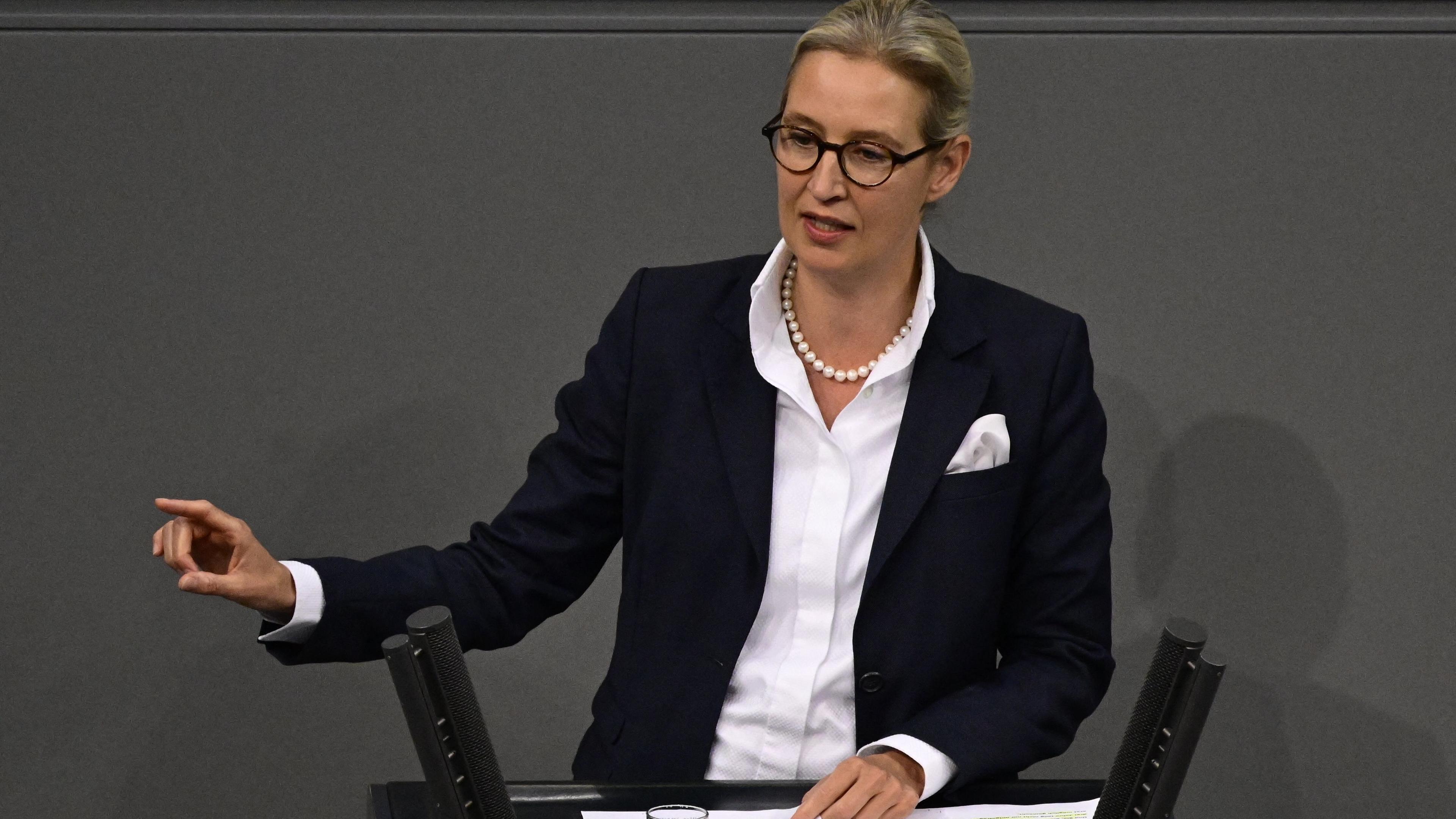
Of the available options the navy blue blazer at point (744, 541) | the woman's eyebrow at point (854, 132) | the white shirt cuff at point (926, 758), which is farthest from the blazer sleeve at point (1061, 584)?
the woman's eyebrow at point (854, 132)

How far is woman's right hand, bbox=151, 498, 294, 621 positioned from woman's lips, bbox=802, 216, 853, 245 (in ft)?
1.97

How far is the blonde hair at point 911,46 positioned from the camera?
161cm

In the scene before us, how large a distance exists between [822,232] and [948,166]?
190 mm

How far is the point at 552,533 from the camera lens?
68.8 inches

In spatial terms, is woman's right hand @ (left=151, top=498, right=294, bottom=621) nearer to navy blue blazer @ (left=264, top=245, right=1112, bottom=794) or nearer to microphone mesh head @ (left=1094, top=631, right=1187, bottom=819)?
navy blue blazer @ (left=264, top=245, right=1112, bottom=794)

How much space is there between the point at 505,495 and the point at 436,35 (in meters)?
0.72

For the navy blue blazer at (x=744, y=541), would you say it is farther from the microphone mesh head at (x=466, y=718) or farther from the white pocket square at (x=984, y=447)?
the microphone mesh head at (x=466, y=718)

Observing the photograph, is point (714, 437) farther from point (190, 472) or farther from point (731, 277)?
point (190, 472)

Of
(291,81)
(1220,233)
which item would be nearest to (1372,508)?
(1220,233)

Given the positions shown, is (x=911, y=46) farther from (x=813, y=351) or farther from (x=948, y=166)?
(x=813, y=351)

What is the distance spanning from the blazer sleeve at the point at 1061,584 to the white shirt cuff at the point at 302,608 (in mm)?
591

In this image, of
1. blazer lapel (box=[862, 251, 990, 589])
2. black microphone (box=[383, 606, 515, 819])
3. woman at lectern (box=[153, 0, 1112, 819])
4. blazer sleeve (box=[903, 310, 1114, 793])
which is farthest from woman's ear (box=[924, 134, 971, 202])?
black microphone (box=[383, 606, 515, 819])

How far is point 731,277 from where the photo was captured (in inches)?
70.8

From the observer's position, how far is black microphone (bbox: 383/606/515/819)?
3.67ft
